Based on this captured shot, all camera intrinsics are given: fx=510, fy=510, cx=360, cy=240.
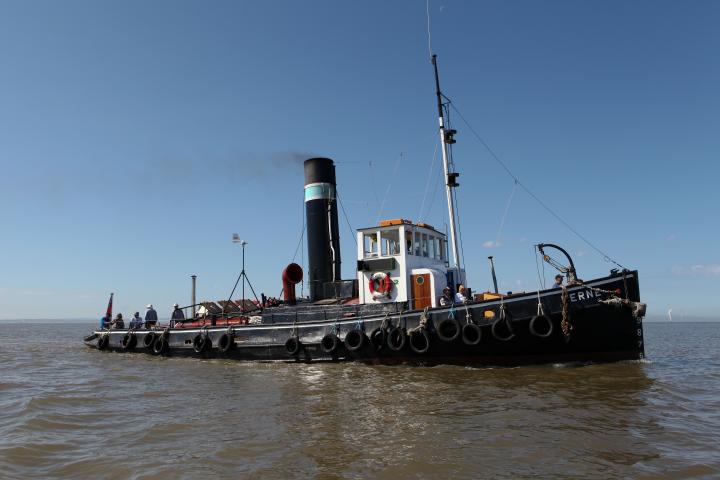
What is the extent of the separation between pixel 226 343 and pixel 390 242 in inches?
238

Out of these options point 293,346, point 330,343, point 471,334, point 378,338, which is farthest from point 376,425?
point 293,346

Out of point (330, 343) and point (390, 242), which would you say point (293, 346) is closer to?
point (330, 343)

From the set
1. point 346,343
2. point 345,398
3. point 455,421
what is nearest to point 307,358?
point 346,343

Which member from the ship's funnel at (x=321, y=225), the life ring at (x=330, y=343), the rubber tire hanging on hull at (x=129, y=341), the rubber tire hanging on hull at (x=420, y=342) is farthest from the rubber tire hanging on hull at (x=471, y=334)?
the rubber tire hanging on hull at (x=129, y=341)

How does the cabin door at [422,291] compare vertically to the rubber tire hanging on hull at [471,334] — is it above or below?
above

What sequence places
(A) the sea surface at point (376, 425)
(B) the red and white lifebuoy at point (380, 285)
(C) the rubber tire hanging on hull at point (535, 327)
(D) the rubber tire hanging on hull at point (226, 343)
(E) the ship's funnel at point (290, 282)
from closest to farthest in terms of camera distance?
1. (A) the sea surface at point (376, 425)
2. (C) the rubber tire hanging on hull at point (535, 327)
3. (B) the red and white lifebuoy at point (380, 285)
4. (D) the rubber tire hanging on hull at point (226, 343)
5. (E) the ship's funnel at point (290, 282)

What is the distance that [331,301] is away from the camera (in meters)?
15.1

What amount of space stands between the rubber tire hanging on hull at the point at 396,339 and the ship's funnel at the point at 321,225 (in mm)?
3801

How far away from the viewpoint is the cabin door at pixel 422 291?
13570mm

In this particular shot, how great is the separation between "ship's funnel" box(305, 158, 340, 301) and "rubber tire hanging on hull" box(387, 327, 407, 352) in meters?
3.80

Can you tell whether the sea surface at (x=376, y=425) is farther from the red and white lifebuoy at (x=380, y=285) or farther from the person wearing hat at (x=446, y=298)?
the red and white lifebuoy at (x=380, y=285)

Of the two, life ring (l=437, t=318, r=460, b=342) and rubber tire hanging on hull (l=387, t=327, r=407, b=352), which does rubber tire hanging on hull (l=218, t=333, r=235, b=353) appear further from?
life ring (l=437, t=318, r=460, b=342)

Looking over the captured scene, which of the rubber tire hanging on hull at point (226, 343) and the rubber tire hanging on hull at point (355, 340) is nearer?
the rubber tire hanging on hull at point (355, 340)

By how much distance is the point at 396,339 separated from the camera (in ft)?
42.0
